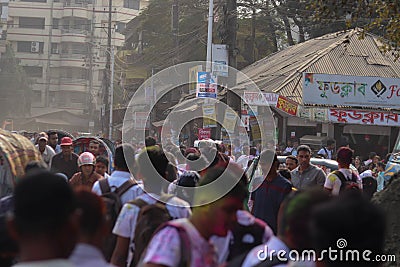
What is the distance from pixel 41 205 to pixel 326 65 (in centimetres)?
2593

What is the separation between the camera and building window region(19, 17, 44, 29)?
88.8 metres

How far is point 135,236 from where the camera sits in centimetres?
605

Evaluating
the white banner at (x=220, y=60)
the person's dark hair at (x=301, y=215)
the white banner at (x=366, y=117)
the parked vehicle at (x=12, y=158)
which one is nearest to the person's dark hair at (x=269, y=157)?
the parked vehicle at (x=12, y=158)

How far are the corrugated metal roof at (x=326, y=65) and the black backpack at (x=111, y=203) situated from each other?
18851 mm

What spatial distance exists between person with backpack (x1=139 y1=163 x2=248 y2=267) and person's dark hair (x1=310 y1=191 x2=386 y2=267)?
3.76 ft

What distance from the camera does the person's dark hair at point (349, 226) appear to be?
3436 mm

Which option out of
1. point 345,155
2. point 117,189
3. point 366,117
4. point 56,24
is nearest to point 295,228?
point 117,189

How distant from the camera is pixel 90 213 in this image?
414 centimetres

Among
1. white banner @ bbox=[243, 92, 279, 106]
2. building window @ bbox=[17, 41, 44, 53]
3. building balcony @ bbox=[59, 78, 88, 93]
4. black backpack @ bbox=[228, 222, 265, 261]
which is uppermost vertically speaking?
building window @ bbox=[17, 41, 44, 53]

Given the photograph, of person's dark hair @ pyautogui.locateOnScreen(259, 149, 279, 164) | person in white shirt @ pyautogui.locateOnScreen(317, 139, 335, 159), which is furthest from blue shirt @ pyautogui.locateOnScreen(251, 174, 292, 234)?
person in white shirt @ pyautogui.locateOnScreen(317, 139, 335, 159)

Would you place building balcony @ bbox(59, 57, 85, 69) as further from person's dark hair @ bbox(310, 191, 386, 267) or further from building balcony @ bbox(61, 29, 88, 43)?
person's dark hair @ bbox(310, 191, 386, 267)

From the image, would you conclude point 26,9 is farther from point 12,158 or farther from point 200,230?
point 200,230

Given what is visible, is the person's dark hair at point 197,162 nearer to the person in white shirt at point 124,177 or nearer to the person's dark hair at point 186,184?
the person in white shirt at point 124,177

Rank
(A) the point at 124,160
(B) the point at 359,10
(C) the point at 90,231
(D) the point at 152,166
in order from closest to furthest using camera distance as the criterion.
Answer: (C) the point at 90,231
(D) the point at 152,166
(A) the point at 124,160
(B) the point at 359,10
